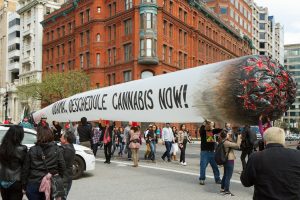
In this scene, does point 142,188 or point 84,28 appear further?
point 84,28

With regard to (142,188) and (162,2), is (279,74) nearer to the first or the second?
(142,188)

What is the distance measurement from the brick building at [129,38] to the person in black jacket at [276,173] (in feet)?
142

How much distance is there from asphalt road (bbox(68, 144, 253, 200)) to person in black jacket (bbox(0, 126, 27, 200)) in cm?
342

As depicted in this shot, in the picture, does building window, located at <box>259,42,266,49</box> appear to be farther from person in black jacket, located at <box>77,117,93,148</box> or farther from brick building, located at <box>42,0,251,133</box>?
person in black jacket, located at <box>77,117,93,148</box>

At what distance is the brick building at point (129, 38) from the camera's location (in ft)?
157

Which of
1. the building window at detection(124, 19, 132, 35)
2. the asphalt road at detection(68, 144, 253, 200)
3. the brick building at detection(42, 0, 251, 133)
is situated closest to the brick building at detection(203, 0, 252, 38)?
the brick building at detection(42, 0, 251, 133)

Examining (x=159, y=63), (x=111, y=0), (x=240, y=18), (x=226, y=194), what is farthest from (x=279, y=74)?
(x=240, y=18)

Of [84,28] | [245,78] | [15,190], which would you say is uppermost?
[84,28]

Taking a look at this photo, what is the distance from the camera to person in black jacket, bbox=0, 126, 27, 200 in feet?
18.2

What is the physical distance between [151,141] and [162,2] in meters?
35.3

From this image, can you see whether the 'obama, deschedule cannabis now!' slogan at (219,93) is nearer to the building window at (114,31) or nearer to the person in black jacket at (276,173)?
the person in black jacket at (276,173)

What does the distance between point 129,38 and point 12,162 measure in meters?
44.6

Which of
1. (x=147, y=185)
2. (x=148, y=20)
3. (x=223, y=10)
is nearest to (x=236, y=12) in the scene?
(x=223, y=10)

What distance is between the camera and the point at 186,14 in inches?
2219
